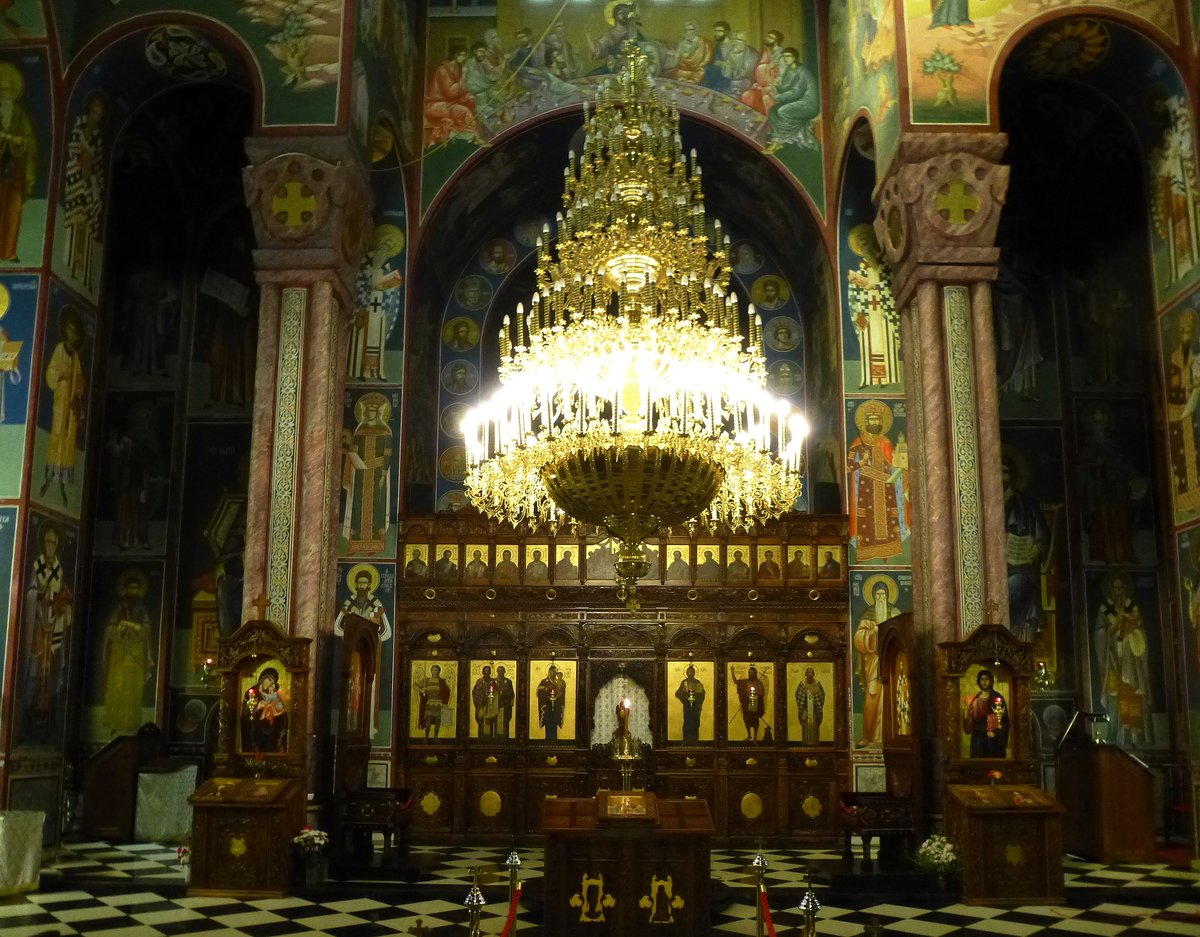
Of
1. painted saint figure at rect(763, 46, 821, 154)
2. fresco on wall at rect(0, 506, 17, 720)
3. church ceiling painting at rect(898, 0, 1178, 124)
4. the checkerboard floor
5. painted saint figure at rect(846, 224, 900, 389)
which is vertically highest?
painted saint figure at rect(763, 46, 821, 154)

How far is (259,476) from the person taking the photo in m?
11.3

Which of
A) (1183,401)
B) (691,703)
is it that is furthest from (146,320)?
(1183,401)

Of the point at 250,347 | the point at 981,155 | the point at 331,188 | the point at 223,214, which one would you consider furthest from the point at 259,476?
the point at 981,155

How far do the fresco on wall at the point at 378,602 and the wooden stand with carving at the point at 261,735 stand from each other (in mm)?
3377

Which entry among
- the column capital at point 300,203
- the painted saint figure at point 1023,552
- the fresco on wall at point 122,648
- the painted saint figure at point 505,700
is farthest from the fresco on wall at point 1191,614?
the fresco on wall at point 122,648

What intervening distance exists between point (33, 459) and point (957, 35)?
397 inches

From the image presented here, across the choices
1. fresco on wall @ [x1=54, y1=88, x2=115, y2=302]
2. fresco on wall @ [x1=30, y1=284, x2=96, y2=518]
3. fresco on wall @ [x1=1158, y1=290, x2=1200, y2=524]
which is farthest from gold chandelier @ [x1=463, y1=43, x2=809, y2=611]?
fresco on wall @ [x1=54, y1=88, x2=115, y2=302]

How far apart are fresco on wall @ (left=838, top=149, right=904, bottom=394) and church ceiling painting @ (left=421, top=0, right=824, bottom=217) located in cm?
66

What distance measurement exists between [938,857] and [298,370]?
24.4ft

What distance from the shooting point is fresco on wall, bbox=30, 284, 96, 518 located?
11.5 meters

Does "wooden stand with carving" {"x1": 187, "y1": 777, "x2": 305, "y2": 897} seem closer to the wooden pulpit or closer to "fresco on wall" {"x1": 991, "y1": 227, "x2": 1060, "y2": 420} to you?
the wooden pulpit

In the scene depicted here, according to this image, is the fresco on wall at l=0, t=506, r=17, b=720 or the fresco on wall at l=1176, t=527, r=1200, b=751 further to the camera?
the fresco on wall at l=1176, t=527, r=1200, b=751

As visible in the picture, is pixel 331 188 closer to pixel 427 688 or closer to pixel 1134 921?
pixel 427 688

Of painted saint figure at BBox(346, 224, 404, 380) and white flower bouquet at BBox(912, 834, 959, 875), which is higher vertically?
painted saint figure at BBox(346, 224, 404, 380)
